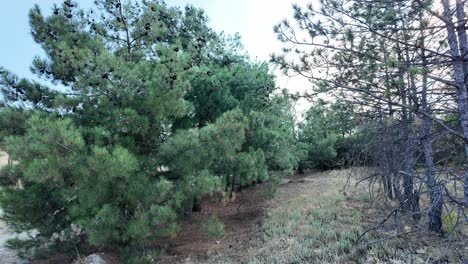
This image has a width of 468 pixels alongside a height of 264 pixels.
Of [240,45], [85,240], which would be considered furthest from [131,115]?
[240,45]

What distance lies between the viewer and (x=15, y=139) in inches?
135

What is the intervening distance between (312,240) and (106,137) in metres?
3.63

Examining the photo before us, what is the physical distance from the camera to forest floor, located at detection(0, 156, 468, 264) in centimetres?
384

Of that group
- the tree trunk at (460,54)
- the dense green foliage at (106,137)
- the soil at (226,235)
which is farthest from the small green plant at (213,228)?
the tree trunk at (460,54)

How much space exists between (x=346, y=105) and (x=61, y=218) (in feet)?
16.8

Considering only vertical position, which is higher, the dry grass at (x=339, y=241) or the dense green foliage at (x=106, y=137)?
the dense green foliage at (x=106, y=137)

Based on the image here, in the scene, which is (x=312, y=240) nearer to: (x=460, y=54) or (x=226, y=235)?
(x=226, y=235)

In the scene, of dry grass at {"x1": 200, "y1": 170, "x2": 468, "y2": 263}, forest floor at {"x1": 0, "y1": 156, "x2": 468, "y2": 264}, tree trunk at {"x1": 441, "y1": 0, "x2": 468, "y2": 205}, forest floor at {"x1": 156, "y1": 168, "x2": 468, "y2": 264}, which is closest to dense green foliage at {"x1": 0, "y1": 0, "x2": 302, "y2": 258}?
forest floor at {"x1": 0, "y1": 156, "x2": 468, "y2": 264}

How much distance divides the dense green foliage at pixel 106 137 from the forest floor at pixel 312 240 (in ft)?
3.20

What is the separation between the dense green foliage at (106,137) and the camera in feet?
11.6

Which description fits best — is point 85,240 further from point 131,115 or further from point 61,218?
point 131,115

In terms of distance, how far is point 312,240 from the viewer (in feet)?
15.4

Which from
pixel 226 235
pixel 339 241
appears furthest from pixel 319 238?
pixel 226 235

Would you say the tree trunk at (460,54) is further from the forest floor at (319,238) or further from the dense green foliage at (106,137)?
the dense green foliage at (106,137)
